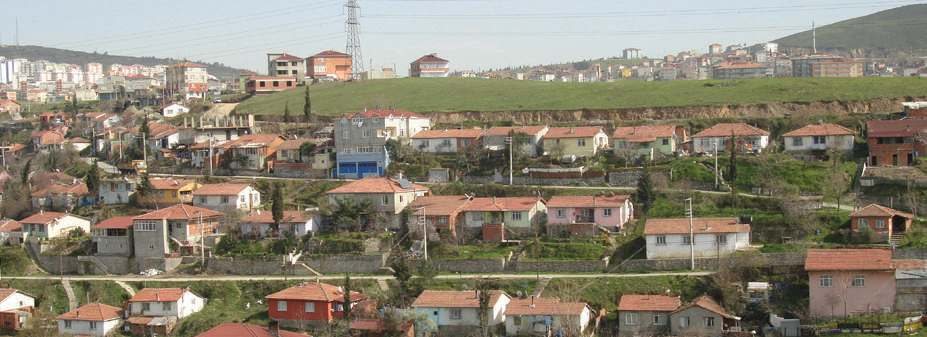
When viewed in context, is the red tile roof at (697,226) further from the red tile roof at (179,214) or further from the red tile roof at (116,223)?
the red tile roof at (116,223)

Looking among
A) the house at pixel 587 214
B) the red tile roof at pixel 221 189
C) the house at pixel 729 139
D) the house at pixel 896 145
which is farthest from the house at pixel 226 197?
the house at pixel 896 145

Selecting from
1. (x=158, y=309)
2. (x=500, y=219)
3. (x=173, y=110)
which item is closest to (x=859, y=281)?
(x=500, y=219)

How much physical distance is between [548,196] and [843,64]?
69574 millimetres

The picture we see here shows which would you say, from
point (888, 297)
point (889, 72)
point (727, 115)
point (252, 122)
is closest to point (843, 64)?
point (889, 72)

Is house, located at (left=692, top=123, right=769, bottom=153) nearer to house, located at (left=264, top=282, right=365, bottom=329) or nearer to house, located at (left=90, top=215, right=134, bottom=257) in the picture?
house, located at (left=264, top=282, right=365, bottom=329)

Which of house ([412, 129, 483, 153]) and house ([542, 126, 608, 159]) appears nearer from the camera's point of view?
house ([542, 126, 608, 159])

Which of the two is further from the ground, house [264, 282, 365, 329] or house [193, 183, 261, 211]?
house [193, 183, 261, 211]

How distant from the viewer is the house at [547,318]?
1353 inches

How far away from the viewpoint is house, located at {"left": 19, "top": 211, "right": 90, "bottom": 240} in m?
50.6

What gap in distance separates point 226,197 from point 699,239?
2240 centimetres

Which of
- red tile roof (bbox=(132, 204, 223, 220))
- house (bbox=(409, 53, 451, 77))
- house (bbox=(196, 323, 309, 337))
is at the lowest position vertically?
house (bbox=(196, 323, 309, 337))

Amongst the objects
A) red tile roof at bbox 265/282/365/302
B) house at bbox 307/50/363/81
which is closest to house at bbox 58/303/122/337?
red tile roof at bbox 265/282/365/302

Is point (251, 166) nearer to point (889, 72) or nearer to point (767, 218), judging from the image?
point (767, 218)

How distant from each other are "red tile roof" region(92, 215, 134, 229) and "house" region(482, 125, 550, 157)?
705 inches
